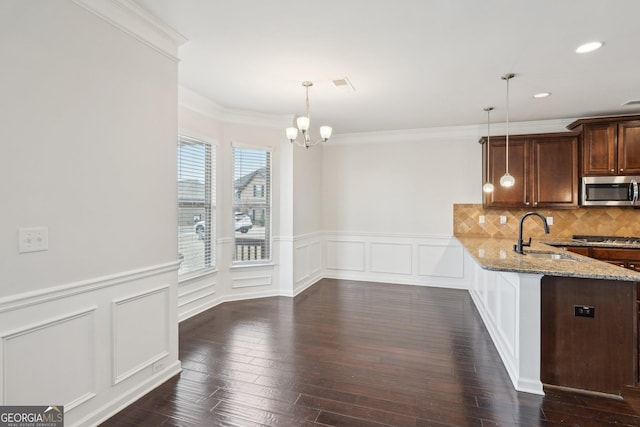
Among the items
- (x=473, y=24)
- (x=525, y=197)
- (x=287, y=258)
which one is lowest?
(x=287, y=258)

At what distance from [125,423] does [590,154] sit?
594 cm

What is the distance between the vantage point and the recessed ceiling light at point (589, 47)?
8.64 feet

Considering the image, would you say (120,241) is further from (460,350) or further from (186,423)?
(460,350)

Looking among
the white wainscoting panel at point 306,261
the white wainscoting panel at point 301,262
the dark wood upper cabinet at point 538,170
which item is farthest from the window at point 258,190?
the dark wood upper cabinet at point 538,170

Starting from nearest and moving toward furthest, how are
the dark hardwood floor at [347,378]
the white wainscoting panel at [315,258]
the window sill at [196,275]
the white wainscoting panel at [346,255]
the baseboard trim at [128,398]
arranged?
the baseboard trim at [128,398] < the dark hardwood floor at [347,378] < the window sill at [196,275] < the white wainscoting panel at [315,258] < the white wainscoting panel at [346,255]

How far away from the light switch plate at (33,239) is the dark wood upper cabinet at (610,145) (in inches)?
232

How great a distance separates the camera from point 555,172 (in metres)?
4.64

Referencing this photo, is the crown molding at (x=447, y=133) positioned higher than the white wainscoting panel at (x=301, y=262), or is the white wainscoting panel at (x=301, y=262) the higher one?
the crown molding at (x=447, y=133)

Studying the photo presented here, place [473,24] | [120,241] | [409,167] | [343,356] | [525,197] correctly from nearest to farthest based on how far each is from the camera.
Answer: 1. [120,241]
2. [473,24]
3. [343,356]
4. [525,197]
5. [409,167]

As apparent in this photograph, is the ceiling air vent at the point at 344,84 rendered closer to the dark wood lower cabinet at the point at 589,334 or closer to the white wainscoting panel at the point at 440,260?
the dark wood lower cabinet at the point at 589,334

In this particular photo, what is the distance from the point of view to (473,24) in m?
2.39

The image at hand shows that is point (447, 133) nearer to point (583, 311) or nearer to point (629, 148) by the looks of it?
point (629, 148)

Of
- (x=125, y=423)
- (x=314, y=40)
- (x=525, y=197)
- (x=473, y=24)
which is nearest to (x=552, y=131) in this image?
(x=525, y=197)

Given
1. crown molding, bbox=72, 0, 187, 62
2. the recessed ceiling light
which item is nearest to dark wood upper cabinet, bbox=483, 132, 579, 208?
the recessed ceiling light
